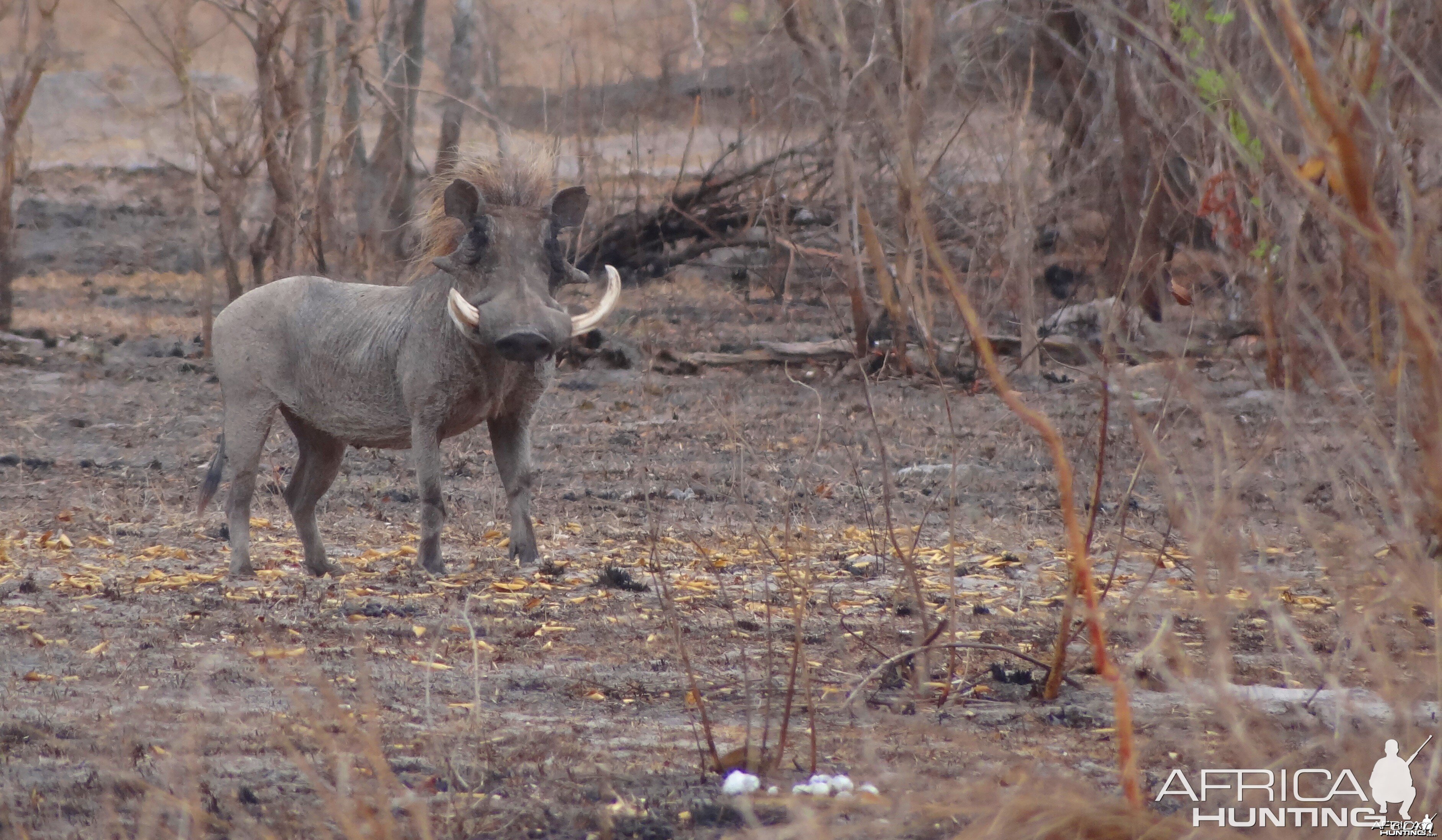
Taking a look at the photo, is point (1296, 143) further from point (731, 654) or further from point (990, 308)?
point (731, 654)

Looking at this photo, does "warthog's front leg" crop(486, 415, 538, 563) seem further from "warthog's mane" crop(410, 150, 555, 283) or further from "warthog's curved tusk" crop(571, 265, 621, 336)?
"warthog's mane" crop(410, 150, 555, 283)

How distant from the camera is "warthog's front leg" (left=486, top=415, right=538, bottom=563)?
20.2 feet

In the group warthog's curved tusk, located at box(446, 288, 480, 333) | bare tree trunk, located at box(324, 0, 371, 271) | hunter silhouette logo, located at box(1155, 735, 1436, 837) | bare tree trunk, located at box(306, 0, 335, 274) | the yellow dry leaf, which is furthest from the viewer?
bare tree trunk, located at box(324, 0, 371, 271)

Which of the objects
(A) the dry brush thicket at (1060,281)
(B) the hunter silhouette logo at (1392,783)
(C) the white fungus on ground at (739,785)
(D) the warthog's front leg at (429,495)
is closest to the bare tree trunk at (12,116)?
(A) the dry brush thicket at (1060,281)

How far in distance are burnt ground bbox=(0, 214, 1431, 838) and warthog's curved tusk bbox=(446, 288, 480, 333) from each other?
3.06ft

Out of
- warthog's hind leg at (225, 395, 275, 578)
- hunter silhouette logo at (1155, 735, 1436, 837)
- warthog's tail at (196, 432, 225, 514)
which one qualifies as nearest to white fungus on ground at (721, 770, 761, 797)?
hunter silhouette logo at (1155, 735, 1436, 837)

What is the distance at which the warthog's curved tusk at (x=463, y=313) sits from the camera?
5641mm

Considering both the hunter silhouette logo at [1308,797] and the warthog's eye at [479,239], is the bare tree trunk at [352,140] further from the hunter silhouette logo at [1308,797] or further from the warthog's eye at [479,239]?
the hunter silhouette logo at [1308,797]

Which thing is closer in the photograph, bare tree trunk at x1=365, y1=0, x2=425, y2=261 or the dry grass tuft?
the dry grass tuft

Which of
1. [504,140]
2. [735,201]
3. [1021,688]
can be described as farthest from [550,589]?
[735,201]

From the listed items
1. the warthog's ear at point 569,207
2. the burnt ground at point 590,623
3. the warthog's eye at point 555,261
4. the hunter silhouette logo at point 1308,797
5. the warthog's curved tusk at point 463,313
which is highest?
the warthog's ear at point 569,207

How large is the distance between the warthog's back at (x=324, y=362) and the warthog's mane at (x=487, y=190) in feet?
0.89

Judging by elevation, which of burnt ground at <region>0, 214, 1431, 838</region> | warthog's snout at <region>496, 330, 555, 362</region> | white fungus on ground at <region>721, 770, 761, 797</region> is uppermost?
warthog's snout at <region>496, 330, 555, 362</region>

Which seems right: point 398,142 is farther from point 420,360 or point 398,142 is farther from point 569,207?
point 420,360
